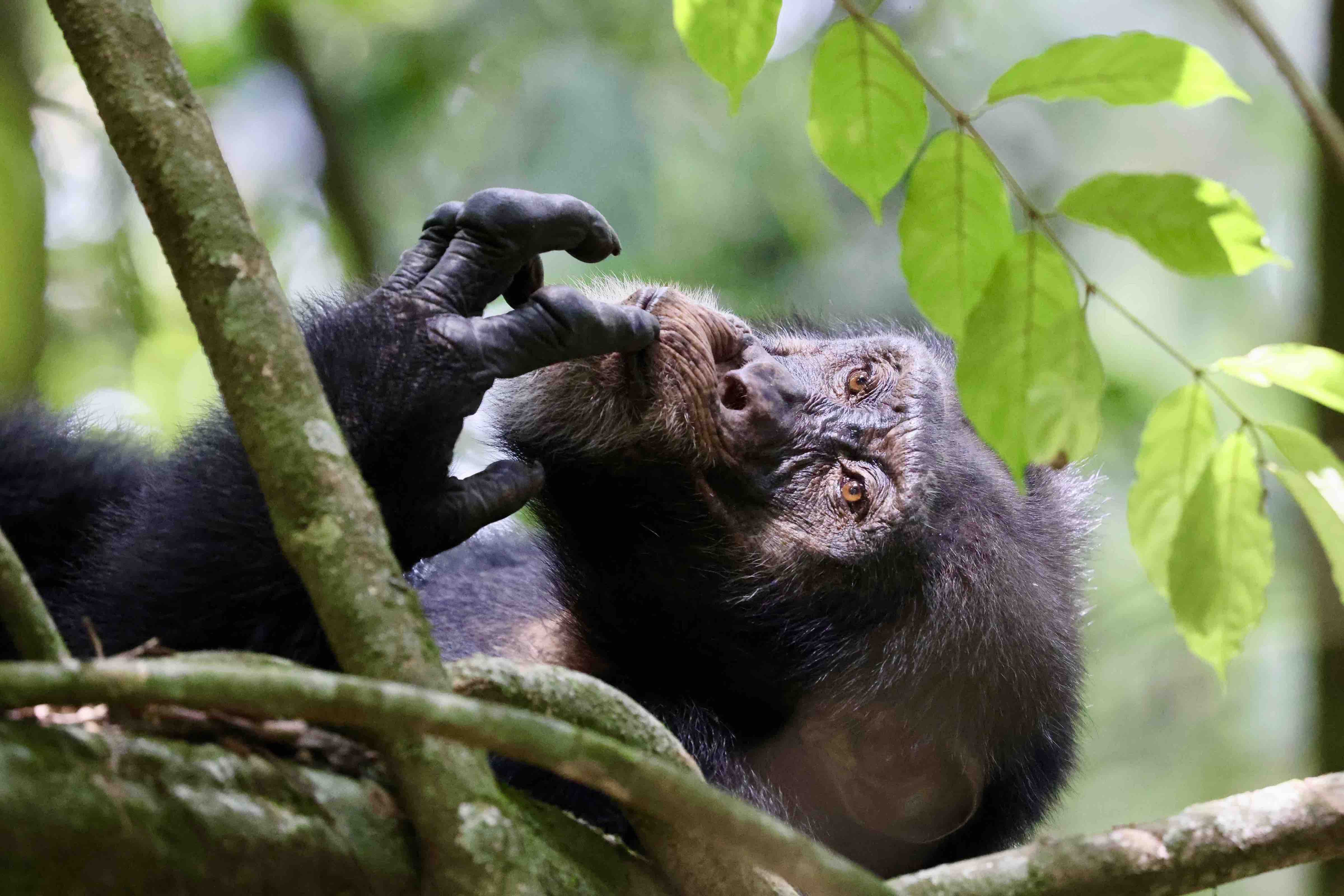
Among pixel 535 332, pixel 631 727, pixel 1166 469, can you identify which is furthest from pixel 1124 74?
pixel 535 332

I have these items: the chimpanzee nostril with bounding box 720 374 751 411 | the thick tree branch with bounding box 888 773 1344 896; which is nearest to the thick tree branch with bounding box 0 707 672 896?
the thick tree branch with bounding box 888 773 1344 896

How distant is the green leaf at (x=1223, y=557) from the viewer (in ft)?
4.04

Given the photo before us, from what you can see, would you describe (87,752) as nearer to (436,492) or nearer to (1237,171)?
(436,492)

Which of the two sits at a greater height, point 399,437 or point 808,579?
point 399,437

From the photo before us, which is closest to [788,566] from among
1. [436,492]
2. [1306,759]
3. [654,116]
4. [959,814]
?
Answer: [959,814]

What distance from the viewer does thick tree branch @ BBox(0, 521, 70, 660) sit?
3.19ft

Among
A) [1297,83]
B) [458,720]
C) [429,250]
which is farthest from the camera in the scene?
[429,250]

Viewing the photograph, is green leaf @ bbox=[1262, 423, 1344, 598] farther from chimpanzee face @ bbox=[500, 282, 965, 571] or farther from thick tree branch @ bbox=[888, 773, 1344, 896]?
chimpanzee face @ bbox=[500, 282, 965, 571]

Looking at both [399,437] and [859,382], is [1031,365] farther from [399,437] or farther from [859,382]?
[859,382]

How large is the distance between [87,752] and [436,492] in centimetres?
100

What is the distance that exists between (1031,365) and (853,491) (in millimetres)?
1118

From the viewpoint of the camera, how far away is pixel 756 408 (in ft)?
7.81

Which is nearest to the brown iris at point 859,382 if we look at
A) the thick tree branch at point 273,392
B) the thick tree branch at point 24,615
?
the thick tree branch at point 273,392

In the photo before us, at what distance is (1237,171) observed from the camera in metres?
5.36
